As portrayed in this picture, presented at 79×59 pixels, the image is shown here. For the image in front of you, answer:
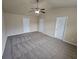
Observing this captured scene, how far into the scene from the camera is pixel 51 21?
6723 millimetres

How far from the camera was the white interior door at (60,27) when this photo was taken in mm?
5504

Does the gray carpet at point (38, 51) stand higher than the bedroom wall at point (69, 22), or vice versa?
the bedroom wall at point (69, 22)

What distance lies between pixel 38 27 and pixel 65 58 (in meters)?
7.17

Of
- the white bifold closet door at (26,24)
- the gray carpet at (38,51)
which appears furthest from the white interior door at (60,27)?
the white bifold closet door at (26,24)

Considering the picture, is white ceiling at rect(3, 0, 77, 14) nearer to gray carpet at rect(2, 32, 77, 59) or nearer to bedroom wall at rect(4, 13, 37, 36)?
bedroom wall at rect(4, 13, 37, 36)

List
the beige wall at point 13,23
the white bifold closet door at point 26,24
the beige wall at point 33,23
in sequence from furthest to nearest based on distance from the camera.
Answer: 1. the beige wall at point 33,23
2. the white bifold closet door at point 26,24
3. the beige wall at point 13,23

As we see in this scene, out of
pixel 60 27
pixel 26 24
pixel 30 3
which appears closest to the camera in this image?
pixel 30 3

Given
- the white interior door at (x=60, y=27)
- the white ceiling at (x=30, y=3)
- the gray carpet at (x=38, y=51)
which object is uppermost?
the white ceiling at (x=30, y=3)

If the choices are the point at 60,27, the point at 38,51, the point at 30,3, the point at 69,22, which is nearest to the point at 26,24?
the point at 30,3

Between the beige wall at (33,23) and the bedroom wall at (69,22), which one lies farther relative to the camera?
the beige wall at (33,23)

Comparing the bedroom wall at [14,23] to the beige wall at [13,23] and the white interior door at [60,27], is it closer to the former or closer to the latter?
the beige wall at [13,23]

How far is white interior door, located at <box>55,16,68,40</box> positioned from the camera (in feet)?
18.1

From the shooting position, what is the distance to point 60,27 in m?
5.84

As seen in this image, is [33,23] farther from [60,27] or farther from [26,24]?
[60,27]
